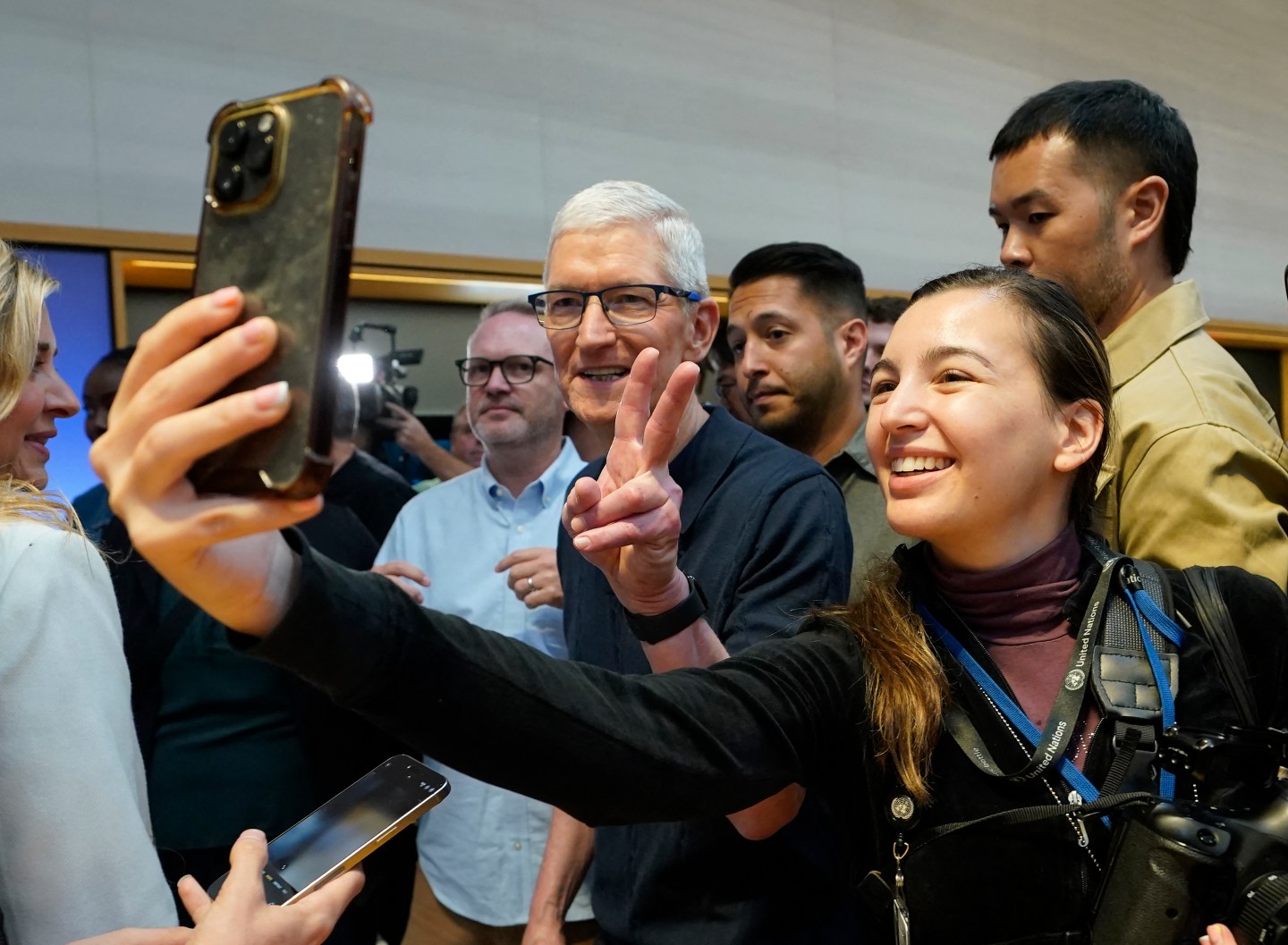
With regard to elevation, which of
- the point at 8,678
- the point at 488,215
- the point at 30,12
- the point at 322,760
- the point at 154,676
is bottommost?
the point at 322,760

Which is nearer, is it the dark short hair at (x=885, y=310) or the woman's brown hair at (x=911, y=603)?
the woman's brown hair at (x=911, y=603)

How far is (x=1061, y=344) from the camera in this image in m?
1.37

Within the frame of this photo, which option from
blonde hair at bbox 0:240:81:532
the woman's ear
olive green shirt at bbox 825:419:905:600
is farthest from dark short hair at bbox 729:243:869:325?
blonde hair at bbox 0:240:81:532

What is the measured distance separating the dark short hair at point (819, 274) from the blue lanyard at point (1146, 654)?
1580mm

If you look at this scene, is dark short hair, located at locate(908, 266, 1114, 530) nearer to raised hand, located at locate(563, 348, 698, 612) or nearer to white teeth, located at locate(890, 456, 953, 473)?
white teeth, located at locate(890, 456, 953, 473)

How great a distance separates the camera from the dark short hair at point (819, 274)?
2811 mm

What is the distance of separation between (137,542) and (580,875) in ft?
4.35

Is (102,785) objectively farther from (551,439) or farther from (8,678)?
(551,439)

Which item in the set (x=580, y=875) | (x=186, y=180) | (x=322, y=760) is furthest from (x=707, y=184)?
(x=580, y=875)

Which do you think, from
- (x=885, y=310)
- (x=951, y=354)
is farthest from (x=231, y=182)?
(x=885, y=310)

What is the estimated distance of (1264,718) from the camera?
1323 millimetres

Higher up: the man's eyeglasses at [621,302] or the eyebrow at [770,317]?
the man's eyeglasses at [621,302]

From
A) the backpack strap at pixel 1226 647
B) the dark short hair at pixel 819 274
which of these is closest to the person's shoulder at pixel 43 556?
the backpack strap at pixel 1226 647

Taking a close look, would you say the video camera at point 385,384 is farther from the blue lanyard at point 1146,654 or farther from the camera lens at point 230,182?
the camera lens at point 230,182
